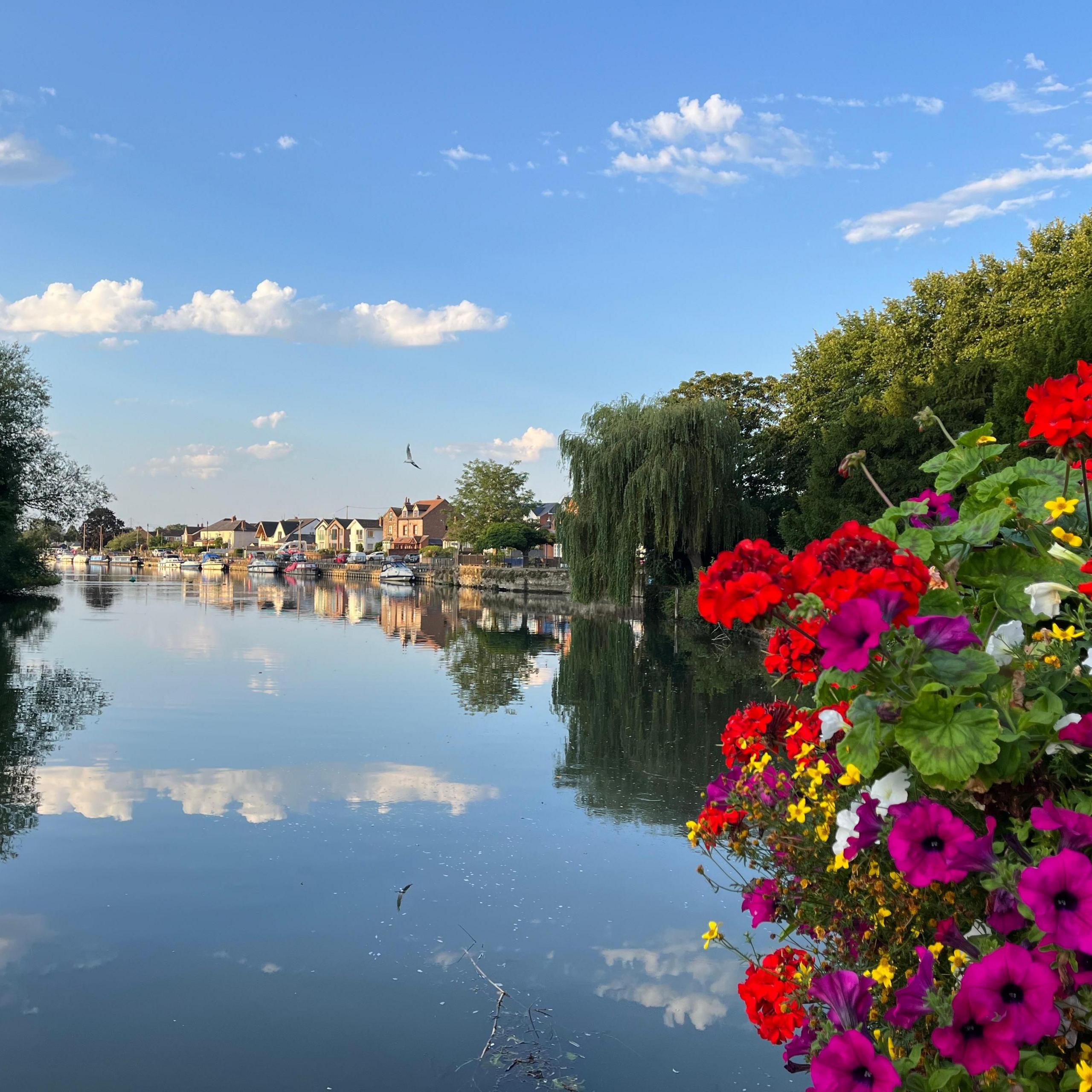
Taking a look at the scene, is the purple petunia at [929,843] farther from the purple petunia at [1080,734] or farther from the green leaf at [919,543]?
the green leaf at [919,543]

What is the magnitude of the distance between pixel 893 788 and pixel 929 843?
0.20 m

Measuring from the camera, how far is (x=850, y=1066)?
1.79 m

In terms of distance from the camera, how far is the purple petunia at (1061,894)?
164cm

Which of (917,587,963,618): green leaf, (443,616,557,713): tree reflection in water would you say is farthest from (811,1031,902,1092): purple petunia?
(443,616,557,713): tree reflection in water

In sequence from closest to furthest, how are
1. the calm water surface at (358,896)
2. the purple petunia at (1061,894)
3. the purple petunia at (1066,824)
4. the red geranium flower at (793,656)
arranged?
1. the purple petunia at (1061,894)
2. the purple petunia at (1066,824)
3. the red geranium flower at (793,656)
4. the calm water surface at (358,896)

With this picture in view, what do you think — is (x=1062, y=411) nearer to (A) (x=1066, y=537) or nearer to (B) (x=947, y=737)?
(A) (x=1066, y=537)

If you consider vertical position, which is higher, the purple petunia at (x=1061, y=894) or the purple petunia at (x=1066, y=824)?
the purple petunia at (x=1066, y=824)

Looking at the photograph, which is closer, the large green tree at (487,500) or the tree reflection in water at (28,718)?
the tree reflection in water at (28,718)

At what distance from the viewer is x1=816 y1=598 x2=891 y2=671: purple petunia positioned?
1.76 meters

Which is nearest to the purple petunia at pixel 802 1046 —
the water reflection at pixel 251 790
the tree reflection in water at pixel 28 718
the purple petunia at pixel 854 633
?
the purple petunia at pixel 854 633

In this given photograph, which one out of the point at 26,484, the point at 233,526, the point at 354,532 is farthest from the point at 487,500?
the point at 233,526

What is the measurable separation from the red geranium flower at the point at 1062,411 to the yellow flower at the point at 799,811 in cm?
123

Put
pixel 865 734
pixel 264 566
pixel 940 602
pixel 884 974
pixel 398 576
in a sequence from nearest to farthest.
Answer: pixel 865 734
pixel 940 602
pixel 884 974
pixel 398 576
pixel 264 566

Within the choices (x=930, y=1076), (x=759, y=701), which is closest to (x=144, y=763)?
(x=759, y=701)
